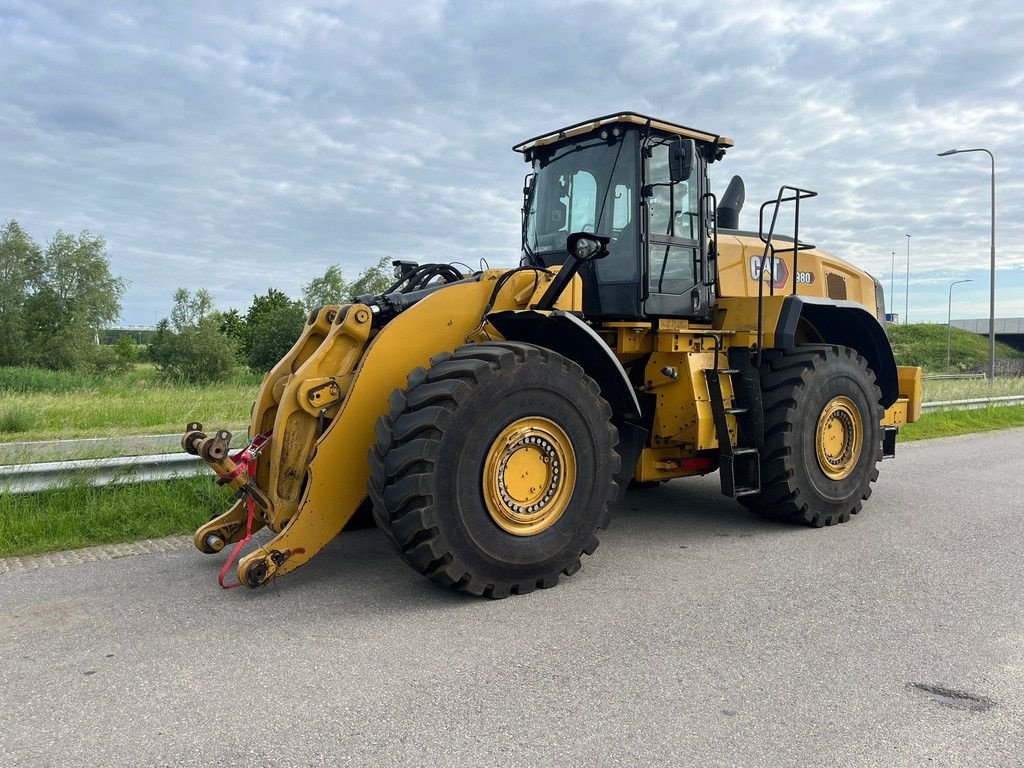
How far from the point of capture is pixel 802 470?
6172 mm

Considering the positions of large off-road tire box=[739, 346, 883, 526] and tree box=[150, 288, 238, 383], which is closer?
large off-road tire box=[739, 346, 883, 526]

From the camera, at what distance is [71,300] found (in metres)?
38.8

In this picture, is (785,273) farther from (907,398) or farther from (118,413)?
(118,413)

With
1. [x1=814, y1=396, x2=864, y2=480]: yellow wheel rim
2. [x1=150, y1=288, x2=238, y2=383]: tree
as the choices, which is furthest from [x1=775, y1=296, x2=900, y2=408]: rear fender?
[x1=150, y1=288, x2=238, y2=383]: tree

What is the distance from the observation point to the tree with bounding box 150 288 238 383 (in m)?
34.6

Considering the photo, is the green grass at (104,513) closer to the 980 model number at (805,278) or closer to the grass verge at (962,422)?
the 980 model number at (805,278)

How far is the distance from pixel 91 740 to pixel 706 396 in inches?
176

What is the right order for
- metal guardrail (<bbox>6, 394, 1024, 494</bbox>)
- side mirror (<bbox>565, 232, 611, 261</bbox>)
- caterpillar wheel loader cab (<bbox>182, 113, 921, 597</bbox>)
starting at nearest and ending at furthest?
1. caterpillar wheel loader cab (<bbox>182, 113, 921, 597</bbox>)
2. side mirror (<bbox>565, 232, 611, 261</bbox>)
3. metal guardrail (<bbox>6, 394, 1024, 494</bbox>)

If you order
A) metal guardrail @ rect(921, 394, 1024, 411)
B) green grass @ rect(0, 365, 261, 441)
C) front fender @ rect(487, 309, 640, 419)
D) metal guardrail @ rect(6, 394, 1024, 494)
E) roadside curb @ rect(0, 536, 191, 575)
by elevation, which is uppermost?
front fender @ rect(487, 309, 640, 419)

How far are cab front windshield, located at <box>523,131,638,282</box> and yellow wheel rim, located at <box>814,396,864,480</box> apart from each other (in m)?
2.03

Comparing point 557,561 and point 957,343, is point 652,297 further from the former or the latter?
point 957,343

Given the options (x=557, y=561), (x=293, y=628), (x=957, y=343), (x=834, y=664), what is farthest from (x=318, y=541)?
(x=957, y=343)

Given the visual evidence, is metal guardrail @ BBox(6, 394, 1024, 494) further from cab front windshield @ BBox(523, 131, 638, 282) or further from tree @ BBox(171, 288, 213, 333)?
tree @ BBox(171, 288, 213, 333)

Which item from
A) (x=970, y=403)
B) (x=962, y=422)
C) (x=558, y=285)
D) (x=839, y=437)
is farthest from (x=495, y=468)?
(x=970, y=403)
